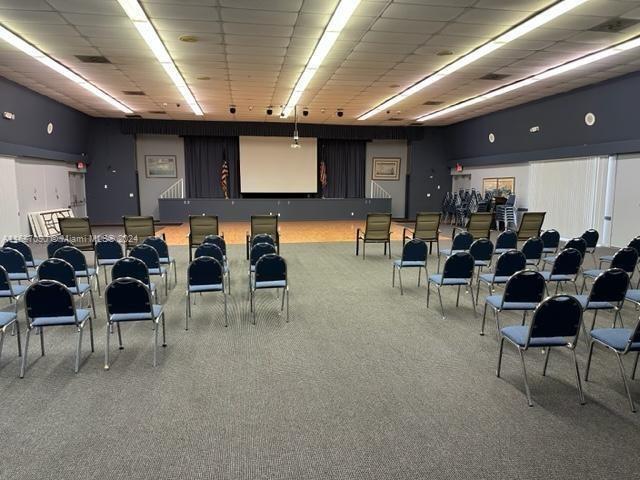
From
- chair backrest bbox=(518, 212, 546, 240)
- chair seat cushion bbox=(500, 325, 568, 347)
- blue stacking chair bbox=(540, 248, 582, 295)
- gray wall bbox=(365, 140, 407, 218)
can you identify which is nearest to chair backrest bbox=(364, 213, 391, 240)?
chair backrest bbox=(518, 212, 546, 240)

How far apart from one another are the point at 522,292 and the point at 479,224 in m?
5.70

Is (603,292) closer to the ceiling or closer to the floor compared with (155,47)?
closer to the floor

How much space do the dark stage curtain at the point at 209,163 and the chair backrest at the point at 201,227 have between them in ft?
37.6

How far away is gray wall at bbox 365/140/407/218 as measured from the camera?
21156 mm

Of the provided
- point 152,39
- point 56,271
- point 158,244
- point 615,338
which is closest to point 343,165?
point 152,39

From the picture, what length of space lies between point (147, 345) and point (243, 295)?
2.17 metres

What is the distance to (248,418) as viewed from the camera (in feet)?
10.7

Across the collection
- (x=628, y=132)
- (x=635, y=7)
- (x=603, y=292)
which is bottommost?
(x=603, y=292)

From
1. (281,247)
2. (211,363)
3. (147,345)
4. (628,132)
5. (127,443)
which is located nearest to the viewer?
(127,443)

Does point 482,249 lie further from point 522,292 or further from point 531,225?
point 531,225

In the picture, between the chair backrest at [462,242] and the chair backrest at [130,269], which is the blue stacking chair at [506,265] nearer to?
the chair backrest at [462,242]

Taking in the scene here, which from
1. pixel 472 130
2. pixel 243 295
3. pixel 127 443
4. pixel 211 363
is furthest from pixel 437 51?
pixel 472 130

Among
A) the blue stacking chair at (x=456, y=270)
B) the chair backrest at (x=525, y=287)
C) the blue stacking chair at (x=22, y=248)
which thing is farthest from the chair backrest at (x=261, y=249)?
the blue stacking chair at (x=22, y=248)

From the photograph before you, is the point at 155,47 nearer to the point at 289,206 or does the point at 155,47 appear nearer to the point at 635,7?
the point at 635,7
